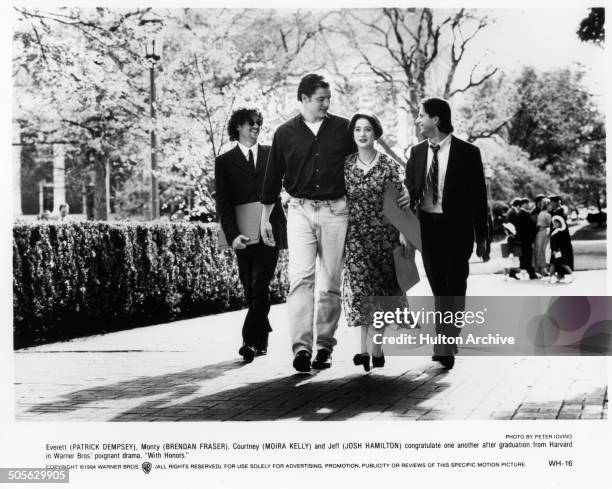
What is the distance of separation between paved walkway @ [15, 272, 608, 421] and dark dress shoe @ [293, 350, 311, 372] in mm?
52

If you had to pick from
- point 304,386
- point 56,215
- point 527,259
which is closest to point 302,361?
point 304,386

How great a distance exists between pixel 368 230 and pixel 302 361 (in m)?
0.82

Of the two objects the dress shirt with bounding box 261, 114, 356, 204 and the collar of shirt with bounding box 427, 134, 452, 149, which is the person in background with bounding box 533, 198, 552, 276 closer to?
the collar of shirt with bounding box 427, 134, 452, 149

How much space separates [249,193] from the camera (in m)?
5.54

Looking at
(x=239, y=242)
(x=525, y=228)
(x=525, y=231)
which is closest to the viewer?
(x=239, y=242)

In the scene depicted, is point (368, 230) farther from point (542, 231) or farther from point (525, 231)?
point (525, 231)

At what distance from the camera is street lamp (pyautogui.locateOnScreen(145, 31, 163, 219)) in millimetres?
6238

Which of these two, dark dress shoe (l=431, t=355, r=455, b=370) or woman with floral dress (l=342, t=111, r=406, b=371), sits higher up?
woman with floral dress (l=342, t=111, r=406, b=371)

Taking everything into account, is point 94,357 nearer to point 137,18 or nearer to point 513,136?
point 137,18

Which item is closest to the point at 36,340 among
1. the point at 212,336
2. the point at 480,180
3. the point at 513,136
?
the point at 212,336

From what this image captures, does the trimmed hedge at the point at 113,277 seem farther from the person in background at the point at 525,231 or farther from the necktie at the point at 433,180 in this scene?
the necktie at the point at 433,180

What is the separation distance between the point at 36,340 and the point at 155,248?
60.2 inches

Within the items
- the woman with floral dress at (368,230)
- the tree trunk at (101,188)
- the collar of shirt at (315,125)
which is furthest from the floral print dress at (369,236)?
the tree trunk at (101,188)

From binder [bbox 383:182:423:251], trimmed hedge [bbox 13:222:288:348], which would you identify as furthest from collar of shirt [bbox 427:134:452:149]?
trimmed hedge [bbox 13:222:288:348]
